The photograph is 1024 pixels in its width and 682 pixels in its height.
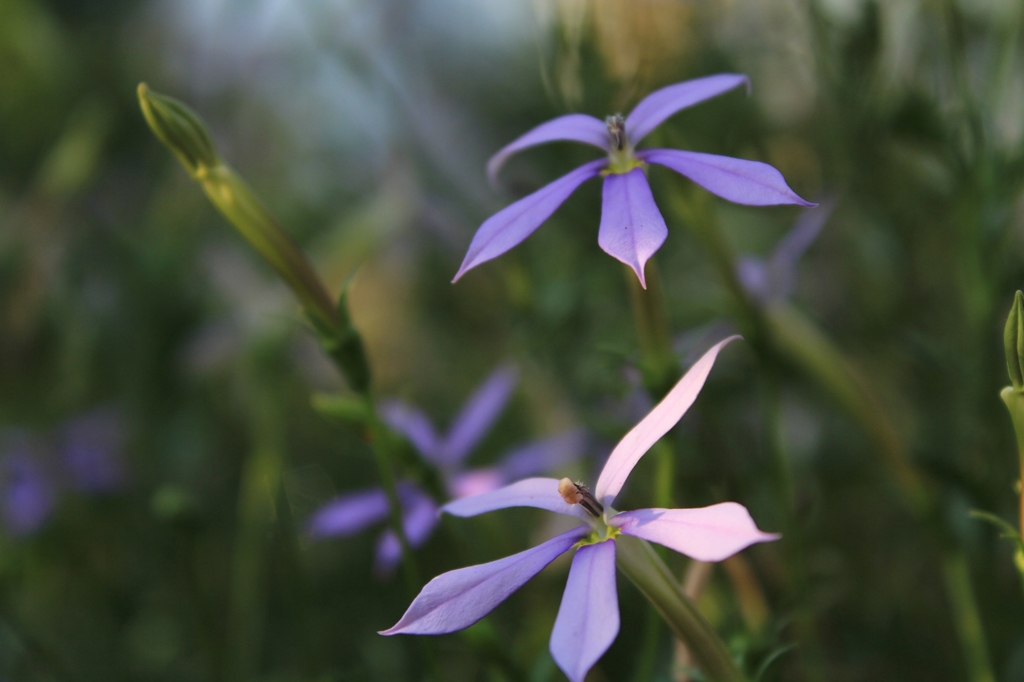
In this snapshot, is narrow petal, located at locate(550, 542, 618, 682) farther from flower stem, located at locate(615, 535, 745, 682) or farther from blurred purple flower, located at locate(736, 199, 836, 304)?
blurred purple flower, located at locate(736, 199, 836, 304)

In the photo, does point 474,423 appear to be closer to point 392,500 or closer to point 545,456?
point 545,456

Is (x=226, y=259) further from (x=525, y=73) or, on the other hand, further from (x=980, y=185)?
(x=980, y=185)

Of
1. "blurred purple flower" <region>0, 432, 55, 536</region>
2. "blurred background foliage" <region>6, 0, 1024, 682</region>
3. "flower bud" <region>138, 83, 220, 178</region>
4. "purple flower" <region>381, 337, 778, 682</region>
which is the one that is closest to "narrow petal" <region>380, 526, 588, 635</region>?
"purple flower" <region>381, 337, 778, 682</region>

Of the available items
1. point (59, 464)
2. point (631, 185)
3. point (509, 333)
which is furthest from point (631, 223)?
point (59, 464)

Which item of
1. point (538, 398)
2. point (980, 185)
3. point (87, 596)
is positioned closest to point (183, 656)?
point (87, 596)

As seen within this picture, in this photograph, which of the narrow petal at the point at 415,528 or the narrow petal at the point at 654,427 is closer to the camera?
the narrow petal at the point at 654,427

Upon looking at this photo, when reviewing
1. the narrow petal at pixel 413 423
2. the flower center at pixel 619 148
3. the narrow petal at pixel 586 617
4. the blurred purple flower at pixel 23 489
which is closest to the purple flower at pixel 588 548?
the narrow petal at pixel 586 617

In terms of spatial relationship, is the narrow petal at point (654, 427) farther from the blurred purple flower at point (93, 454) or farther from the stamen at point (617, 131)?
the blurred purple flower at point (93, 454)
